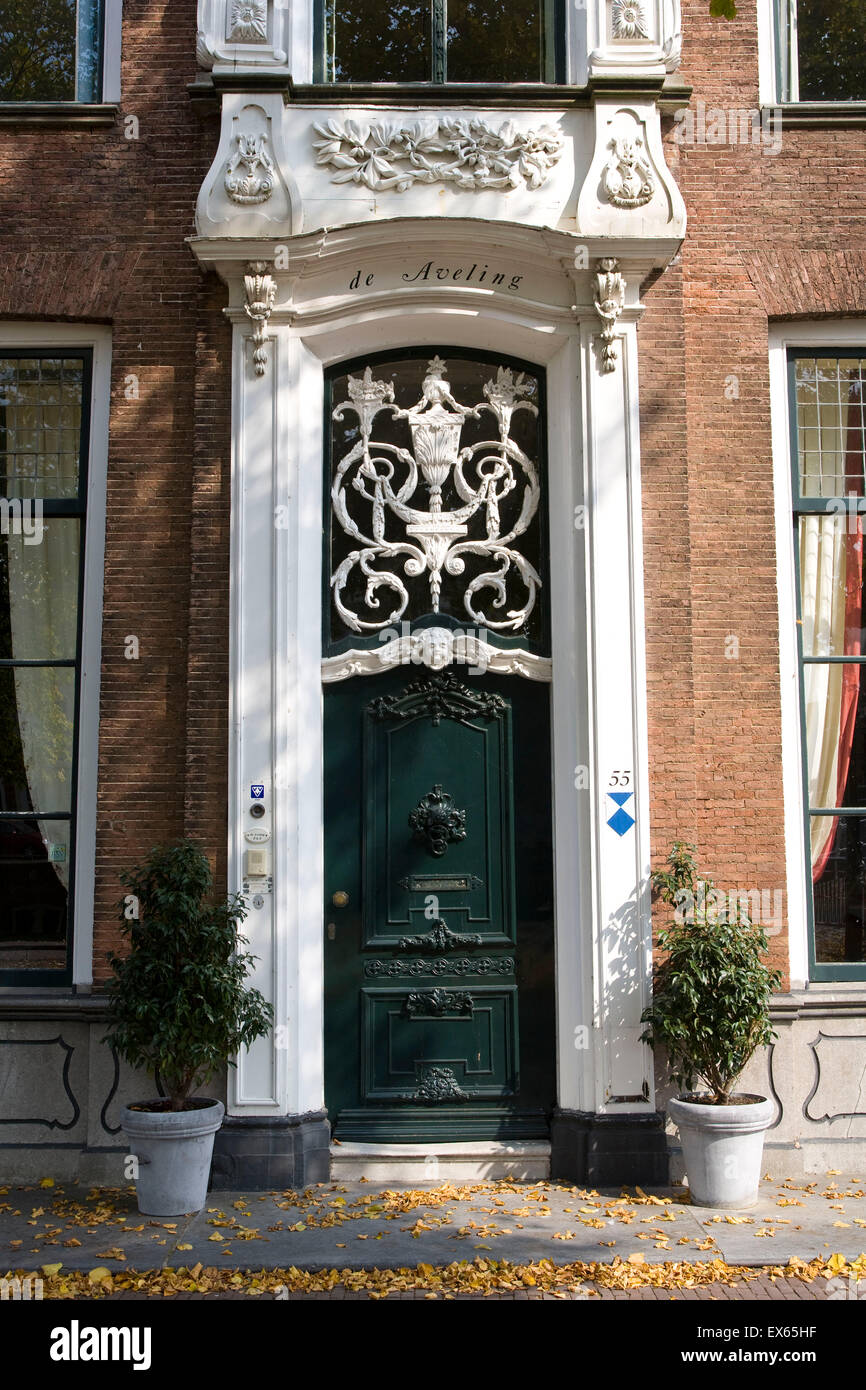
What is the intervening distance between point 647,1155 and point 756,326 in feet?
16.2

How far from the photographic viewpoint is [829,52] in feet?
26.2

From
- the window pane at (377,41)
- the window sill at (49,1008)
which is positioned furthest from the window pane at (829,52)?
the window sill at (49,1008)

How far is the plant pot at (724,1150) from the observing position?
20.8 feet

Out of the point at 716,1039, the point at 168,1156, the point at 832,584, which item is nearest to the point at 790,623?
the point at 832,584

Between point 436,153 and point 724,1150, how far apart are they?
19.2 ft

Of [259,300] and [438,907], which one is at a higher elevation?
[259,300]

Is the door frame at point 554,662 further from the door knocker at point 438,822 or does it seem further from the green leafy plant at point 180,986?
the door knocker at point 438,822

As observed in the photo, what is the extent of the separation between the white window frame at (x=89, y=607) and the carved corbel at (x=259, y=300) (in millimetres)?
1038

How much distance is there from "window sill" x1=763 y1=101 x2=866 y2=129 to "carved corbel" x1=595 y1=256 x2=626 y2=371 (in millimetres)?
1618

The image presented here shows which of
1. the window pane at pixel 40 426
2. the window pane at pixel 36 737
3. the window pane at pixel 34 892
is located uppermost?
the window pane at pixel 40 426

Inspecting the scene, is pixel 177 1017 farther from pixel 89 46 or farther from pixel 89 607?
pixel 89 46

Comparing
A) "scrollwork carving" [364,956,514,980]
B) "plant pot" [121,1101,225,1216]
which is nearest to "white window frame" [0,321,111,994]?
"plant pot" [121,1101,225,1216]

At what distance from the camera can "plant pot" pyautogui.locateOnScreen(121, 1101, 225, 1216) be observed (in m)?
6.27

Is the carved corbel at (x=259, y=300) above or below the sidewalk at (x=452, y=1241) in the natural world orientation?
above
